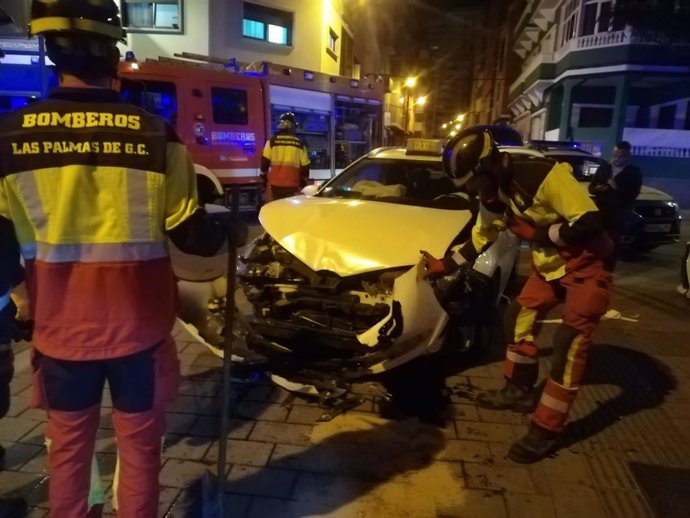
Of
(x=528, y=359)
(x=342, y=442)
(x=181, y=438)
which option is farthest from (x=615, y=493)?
(x=181, y=438)

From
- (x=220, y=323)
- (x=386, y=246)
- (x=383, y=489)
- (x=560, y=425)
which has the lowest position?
(x=383, y=489)

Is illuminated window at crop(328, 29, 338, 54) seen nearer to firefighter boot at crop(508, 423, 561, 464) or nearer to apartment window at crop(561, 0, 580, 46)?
apartment window at crop(561, 0, 580, 46)

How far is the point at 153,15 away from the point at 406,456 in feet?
55.9

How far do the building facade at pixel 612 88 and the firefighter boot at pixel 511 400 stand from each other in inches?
747

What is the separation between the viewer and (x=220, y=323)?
342 centimetres

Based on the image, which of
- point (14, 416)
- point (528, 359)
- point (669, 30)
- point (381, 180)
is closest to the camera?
point (14, 416)

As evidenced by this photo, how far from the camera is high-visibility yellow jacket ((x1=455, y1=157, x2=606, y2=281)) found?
295cm

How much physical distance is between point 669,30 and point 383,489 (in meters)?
22.0

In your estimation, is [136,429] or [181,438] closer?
[136,429]

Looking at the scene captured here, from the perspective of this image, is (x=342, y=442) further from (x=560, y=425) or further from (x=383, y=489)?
(x=560, y=425)

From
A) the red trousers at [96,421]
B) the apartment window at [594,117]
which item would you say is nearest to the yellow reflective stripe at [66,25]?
the red trousers at [96,421]

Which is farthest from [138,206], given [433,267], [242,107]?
[242,107]

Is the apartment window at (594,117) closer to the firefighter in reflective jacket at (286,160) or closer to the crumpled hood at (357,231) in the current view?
the firefighter in reflective jacket at (286,160)

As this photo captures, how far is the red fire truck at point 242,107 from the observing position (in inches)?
377
